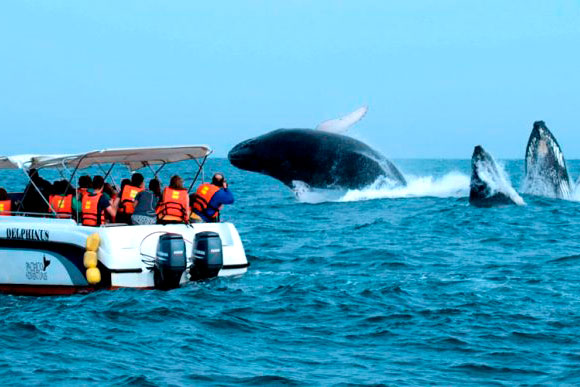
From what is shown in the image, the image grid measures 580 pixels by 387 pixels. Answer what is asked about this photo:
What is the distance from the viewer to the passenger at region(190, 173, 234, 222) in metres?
12.9

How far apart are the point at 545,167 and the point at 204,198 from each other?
14642 millimetres

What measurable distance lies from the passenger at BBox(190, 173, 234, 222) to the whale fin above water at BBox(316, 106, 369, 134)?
775 cm

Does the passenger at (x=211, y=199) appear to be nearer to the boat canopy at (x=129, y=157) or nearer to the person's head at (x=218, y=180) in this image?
the person's head at (x=218, y=180)

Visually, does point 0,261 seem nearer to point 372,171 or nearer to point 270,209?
point 372,171

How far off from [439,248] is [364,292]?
5146mm

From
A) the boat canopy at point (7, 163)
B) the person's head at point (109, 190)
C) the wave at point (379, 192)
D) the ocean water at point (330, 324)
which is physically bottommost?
the ocean water at point (330, 324)

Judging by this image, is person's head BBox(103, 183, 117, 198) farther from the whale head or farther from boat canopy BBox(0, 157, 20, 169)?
the whale head

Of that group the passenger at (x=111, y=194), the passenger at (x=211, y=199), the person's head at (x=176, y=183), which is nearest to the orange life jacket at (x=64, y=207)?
the passenger at (x=111, y=194)

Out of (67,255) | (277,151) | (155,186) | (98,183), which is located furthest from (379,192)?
(67,255)

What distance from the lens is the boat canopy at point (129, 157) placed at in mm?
12078

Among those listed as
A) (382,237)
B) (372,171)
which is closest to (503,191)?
(372,171)

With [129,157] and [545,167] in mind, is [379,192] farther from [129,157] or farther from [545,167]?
[129,157]

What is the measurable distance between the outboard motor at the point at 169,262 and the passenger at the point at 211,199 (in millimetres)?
1593

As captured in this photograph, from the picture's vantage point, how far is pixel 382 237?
59.8 ft
